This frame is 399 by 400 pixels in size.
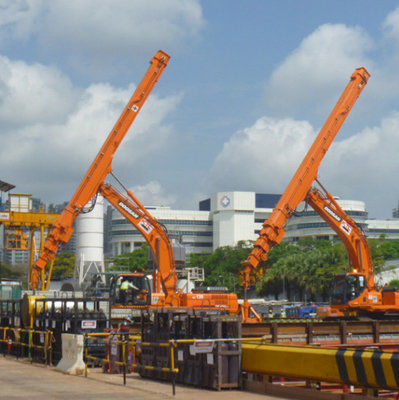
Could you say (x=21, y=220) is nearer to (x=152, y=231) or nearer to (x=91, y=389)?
(x=152, y=231)

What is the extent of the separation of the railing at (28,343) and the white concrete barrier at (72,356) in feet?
6.56

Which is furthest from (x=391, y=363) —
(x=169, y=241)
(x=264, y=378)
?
(x=169, y=241)

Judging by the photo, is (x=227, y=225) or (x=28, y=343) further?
(x=227, y=225)

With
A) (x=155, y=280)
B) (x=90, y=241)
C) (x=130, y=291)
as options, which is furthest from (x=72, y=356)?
(x=90, y=241)

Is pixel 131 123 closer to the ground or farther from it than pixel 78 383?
farther from it

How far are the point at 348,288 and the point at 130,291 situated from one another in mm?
10442

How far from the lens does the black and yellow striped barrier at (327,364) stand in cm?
1109

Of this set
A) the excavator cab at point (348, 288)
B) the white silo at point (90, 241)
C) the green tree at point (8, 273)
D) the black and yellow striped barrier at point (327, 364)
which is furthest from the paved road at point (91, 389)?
the green tree at point (8, 273)

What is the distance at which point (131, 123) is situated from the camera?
122ft

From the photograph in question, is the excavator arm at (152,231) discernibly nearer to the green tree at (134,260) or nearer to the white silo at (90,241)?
the white silo at (90,241)

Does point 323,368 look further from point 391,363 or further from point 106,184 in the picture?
point 106,184

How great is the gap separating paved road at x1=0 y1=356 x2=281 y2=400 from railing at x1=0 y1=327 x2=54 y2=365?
2.38 metres

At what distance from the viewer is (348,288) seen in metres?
32.9

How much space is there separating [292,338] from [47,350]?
290 inches
